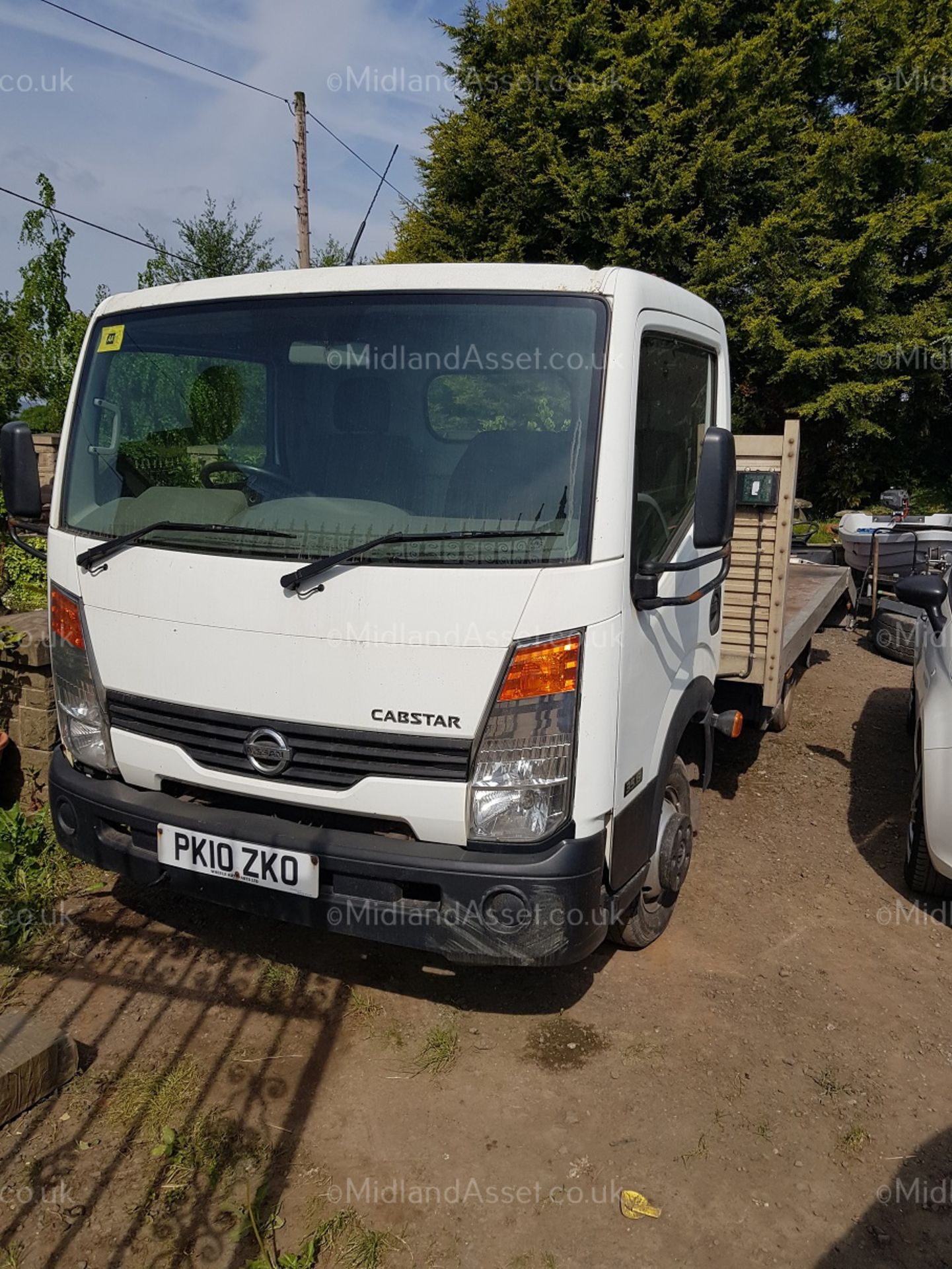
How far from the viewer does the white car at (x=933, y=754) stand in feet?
12.4

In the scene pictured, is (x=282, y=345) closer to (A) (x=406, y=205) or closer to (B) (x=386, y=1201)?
(B) (x=386, y=1201)

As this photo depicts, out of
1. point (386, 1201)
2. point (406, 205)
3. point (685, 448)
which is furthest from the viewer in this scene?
point (406, 205)

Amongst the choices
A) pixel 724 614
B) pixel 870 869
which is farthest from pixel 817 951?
pixel 724 614

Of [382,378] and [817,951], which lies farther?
[817,951]

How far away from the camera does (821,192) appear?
52.9ft

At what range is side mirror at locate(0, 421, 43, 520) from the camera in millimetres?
3213

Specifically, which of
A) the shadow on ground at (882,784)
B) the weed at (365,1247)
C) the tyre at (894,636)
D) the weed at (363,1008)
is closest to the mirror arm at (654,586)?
the weed at (363,1008)

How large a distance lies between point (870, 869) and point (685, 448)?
249cm

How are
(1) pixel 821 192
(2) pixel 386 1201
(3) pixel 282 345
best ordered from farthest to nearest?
(1) pixel 821 192, (3) pixel 282 345, (2) pixel 386 1201

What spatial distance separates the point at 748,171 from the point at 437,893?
16954 mm

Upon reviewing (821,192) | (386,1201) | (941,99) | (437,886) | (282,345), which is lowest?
(386,1201)

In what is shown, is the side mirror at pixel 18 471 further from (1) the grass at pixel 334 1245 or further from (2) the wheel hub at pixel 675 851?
(2) the wheel hub at pixel 675 851

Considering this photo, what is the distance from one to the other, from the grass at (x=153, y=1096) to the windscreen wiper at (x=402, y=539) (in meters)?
1.61

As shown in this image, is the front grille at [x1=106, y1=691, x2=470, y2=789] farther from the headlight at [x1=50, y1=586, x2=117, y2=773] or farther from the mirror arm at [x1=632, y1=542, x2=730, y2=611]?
the mirror arm at [x1=632, y1=542, x2=730, y2=611]
